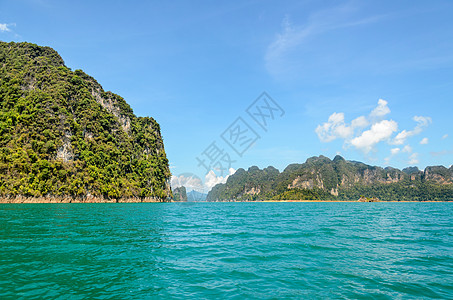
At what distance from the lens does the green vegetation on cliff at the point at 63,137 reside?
8244 centimetres

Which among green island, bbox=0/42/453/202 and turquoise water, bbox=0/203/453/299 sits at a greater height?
green island, bbox=0/42/453/202

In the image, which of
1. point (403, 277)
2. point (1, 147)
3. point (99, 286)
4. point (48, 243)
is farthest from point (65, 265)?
point (1, 147)

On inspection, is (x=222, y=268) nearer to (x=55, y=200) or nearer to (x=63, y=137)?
(x=55, y=200)

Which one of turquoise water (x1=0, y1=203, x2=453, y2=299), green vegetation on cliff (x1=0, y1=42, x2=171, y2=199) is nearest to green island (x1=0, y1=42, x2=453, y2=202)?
green vegetation on cliff (x1=0, y1=42, x2=171, y2=199)

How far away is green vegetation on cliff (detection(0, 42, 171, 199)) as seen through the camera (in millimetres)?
82438

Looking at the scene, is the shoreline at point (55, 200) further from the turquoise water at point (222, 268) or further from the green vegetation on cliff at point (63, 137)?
the turquoise water at point (222, 268)

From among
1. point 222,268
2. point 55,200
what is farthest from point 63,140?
point 222,268

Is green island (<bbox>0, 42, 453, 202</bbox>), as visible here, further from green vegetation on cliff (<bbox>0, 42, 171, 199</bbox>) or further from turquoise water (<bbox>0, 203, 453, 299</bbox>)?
turquoise water (<bbox>0, 203, 453, 299</bbox>)

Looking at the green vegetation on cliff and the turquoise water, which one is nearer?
the turquoise water

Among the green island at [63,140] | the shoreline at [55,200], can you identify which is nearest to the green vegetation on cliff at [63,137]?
the green island at [63,140]

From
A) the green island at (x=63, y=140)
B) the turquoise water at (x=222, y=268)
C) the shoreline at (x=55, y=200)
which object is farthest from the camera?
the green island at (x=63, y=140)

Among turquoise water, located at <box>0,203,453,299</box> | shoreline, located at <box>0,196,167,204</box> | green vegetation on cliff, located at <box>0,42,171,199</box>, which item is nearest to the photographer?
turquoise water, located at <box>0,203,453,299</box>

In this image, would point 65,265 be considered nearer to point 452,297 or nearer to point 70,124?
point 452,297

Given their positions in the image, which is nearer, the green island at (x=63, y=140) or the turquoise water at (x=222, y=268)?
the turquoise water at (x=222, y=268)
